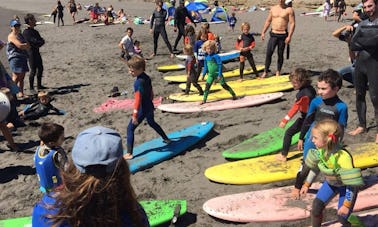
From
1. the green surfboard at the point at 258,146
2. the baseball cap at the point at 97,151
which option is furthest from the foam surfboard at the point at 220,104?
the baseball cap at the point at 97,151

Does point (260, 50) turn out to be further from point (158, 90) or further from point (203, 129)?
point (203, 129)

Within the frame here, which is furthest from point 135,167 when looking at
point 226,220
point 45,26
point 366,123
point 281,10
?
point 45,26

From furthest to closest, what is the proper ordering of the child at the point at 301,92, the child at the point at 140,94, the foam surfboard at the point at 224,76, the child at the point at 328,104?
the foam surfboard at the point at 224,76 → the child at the point at 140,94 → the child at the point at 301,92 → the child at the point at 328,104

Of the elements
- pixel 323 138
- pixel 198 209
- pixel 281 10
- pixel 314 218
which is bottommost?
pixel 198 209

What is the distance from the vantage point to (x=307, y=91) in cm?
505

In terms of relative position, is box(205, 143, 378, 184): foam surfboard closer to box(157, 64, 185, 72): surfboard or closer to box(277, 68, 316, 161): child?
box(277, 68, 316, 161): child

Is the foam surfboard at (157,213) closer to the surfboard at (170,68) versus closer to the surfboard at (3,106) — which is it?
the surfboard at (3,106)

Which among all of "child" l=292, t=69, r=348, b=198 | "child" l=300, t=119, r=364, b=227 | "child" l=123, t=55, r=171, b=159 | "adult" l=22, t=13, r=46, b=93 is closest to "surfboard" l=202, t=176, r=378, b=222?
"child" l=292, t=69, r=348, b=198

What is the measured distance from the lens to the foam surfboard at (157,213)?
4504mm

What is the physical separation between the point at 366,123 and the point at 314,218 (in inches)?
144

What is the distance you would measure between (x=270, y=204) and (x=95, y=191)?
122 inches

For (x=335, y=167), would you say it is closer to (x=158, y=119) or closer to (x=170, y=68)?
(x=158, y=119)

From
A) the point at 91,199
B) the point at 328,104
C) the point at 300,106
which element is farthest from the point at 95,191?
the point at 300,106

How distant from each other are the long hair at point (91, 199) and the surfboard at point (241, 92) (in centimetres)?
700
